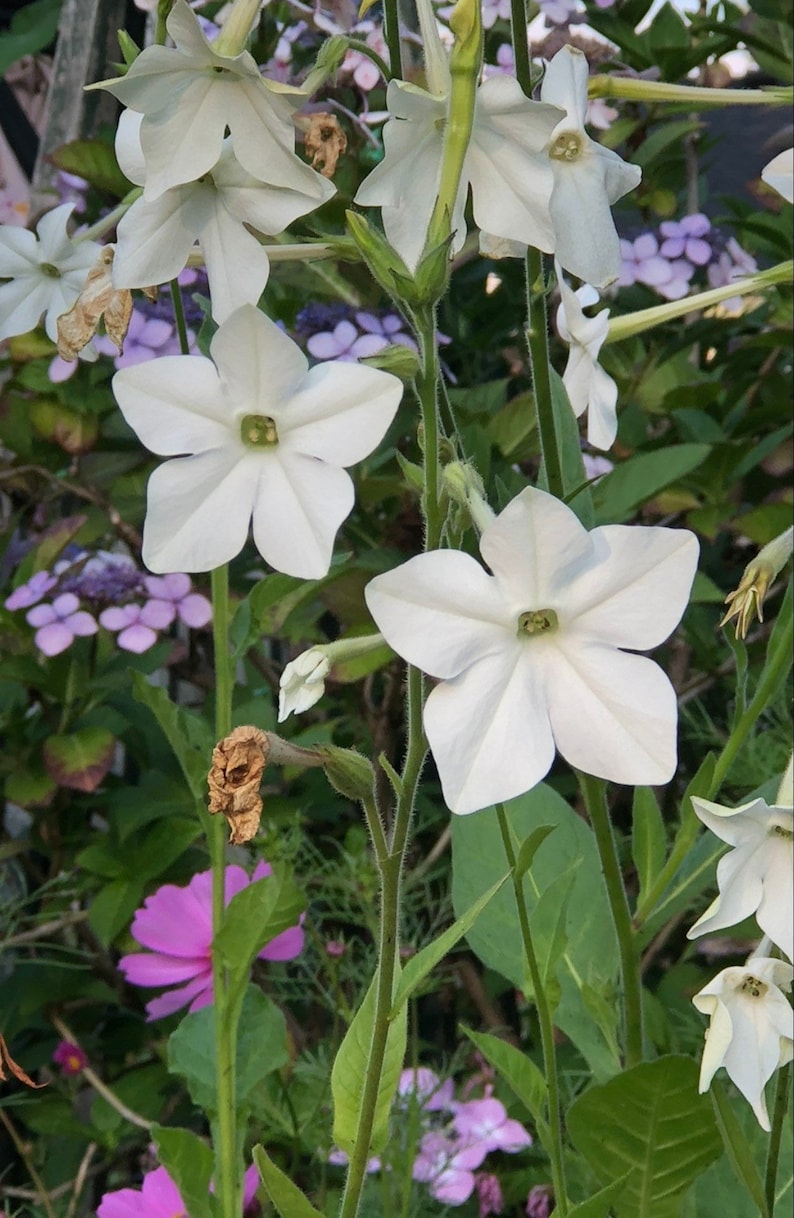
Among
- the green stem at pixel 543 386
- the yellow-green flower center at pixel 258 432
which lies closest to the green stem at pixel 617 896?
the green stem at pixel 543 386

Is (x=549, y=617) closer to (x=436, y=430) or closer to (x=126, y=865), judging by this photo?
(x=436, y=430)

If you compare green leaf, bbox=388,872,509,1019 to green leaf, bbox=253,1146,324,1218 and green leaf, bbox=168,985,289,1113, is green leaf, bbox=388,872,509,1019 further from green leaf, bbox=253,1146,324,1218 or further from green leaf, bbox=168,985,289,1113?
green leaf, bbox=168,985,289,1113

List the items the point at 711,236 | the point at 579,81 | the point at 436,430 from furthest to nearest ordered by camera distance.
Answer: the point at 711,236 → the point at 579,81 → the point at 436,430

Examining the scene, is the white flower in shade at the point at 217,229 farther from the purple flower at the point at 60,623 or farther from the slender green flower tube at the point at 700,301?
the purple flower at the point at 60,623

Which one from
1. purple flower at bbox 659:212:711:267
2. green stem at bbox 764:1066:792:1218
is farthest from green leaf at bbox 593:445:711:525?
green stem at bbox 764:1066:792:1218

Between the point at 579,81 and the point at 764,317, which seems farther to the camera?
the point at 764,317

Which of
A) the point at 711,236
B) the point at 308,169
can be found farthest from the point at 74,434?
the point at 308,169

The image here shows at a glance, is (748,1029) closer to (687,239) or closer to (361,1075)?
(361,1075)
